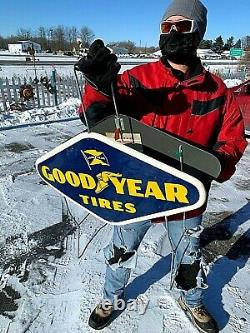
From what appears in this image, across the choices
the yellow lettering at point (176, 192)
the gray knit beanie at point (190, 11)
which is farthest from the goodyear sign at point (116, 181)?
the gray knit beanie at point (190, 11)

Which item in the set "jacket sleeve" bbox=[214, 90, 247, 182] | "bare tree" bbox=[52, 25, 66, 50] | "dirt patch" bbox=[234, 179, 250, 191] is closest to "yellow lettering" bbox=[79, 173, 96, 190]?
"jacket sleeve" bbox=[214, 90, 247, 182]

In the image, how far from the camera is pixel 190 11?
5.17 ft

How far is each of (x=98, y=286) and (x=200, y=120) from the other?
4.78 ft

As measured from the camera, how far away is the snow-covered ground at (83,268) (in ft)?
7.04

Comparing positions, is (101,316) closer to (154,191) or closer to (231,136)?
(154,191)

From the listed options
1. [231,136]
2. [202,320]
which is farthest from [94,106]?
[202,320]

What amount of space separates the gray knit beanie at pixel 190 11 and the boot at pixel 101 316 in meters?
1.70

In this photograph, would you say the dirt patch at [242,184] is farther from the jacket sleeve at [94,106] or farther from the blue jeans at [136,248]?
the jacket sleeve at [94,106]

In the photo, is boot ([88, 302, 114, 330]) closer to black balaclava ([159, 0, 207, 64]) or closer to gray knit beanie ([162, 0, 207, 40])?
black balaclava ([159, 0, 207, 64])

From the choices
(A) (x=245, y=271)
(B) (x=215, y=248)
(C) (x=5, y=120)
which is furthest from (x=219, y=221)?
(C) (x=5, y=120)

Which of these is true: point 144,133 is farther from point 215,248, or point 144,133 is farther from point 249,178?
point 249,178

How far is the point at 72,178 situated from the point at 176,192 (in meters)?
0.48

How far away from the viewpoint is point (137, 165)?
1.38 metres

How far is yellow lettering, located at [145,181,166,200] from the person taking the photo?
1403mm
